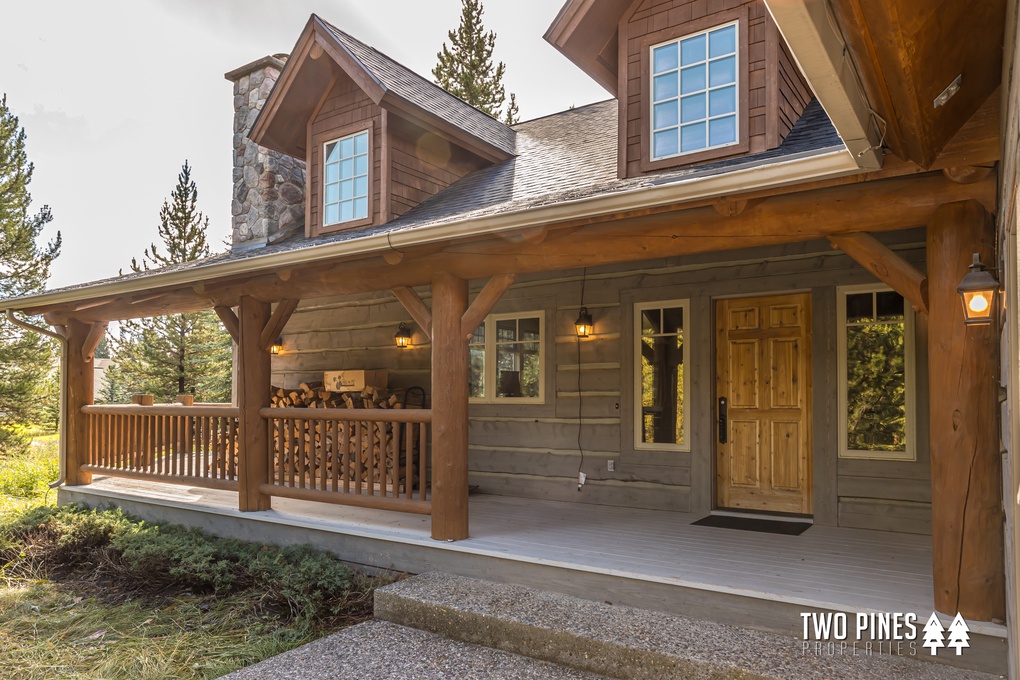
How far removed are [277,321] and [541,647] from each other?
367 centimetres

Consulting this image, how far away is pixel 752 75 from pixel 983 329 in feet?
9.26

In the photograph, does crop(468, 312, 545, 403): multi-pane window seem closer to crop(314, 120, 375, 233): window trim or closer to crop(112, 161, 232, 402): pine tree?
crop(314, 120, 375, 233): window trim

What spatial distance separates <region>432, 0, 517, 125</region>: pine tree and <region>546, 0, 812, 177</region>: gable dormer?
1288cm

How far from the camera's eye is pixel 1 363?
594 inches

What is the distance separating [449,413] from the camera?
491cm

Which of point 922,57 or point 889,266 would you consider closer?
point 922,57

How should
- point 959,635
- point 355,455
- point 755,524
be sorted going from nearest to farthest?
point 959,635 < point 755,524 < point 355,455

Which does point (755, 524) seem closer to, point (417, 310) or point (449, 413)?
point (449, 413)

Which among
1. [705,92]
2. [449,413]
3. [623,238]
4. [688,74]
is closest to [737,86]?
[705,92]

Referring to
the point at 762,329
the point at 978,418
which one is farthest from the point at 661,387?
the point at 978,418

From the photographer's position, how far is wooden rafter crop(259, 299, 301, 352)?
6.01 meters

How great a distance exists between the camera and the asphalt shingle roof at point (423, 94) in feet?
22.7

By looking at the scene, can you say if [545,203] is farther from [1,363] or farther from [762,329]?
[1,363]

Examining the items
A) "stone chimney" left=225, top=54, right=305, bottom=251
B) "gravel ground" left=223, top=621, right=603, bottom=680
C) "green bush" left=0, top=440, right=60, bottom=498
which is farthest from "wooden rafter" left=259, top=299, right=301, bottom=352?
"green bush" left=0, top=440, right=60, bottom=498
